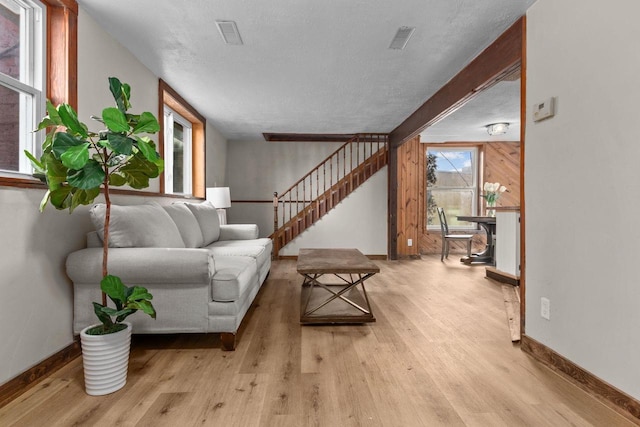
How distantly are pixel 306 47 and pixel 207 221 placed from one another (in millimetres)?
2293

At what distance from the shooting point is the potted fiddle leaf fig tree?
5.36 ft

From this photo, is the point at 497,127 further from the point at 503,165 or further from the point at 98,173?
the point at 98,173

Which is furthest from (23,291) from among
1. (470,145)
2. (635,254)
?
(470,145)

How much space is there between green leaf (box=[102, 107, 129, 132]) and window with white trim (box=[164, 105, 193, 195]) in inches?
110

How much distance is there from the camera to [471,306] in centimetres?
337

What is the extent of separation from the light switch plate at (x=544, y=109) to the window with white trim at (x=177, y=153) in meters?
3.94

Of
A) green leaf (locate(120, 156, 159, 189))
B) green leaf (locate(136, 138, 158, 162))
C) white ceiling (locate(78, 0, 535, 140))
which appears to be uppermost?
white ceiling (locate(78, 0, 535, 140))

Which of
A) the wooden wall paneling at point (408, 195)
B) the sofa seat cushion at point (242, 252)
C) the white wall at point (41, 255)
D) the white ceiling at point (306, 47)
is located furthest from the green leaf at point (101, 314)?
the wooden wall paneling at point (408, 195)

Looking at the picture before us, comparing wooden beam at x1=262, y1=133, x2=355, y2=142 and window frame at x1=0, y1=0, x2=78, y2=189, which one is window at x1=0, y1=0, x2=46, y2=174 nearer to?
window frame at x1=0, y1=0, x2=78, y2=189

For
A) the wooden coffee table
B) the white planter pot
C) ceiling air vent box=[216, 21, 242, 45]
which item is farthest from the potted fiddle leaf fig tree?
the wooden coffee table

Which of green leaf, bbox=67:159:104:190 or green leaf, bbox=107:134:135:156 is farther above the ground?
green leaf, bbox=107:134:135:156

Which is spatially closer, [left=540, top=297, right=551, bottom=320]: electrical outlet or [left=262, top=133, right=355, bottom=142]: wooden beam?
[left=540, top=297, right=551, bottom=320]: electrical outlet

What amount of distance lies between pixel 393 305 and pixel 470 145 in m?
5.28

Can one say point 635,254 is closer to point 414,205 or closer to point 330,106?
point 330,106
